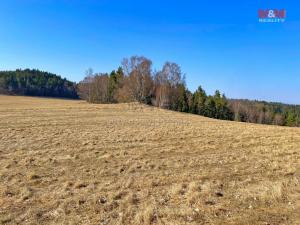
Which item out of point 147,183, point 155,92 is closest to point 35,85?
point 155,92

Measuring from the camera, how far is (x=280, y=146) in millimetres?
15430

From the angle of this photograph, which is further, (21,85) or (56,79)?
(56,79)

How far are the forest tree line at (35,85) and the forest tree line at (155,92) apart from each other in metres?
58.5

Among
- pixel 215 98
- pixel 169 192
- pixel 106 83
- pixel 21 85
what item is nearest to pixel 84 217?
pixel 169 192

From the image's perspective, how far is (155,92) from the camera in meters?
60.9

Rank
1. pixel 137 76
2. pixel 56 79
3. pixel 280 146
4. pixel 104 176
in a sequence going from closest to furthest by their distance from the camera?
pixel 104 176 → pixel 280 146 → pixel 137 76 → pixel 56 79

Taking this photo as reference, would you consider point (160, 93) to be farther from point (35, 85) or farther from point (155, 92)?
point (35, 85)

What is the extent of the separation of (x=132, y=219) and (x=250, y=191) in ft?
11.3

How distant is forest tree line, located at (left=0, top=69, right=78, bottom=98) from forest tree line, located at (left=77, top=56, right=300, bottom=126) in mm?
58451

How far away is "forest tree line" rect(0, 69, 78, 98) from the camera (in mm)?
125056

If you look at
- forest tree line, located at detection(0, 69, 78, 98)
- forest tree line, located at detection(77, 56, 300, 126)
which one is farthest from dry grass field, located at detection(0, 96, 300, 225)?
forest tree line, located at detection(0, 69, 78, 98)

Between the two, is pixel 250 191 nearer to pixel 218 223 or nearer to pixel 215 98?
pixel 218 223

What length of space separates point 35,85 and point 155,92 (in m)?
88.5

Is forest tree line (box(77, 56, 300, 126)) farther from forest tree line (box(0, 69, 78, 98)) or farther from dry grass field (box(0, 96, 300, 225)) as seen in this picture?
forest tree line (box(0, 69, 78, 98))
